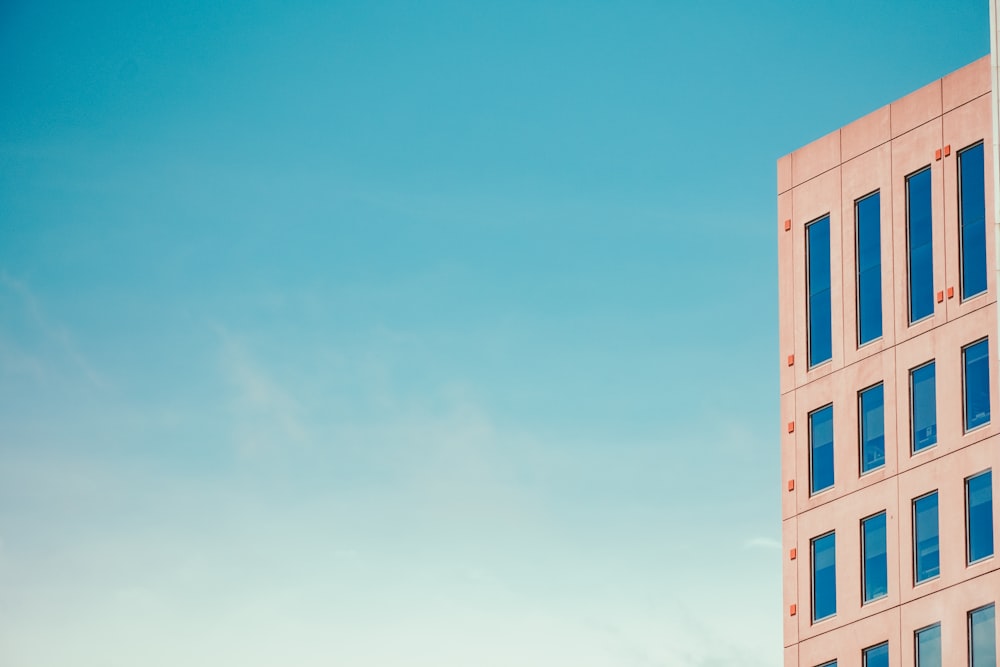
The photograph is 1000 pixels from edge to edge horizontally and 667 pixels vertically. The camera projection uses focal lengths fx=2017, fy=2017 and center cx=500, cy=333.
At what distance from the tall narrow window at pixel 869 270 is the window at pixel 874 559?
564cm

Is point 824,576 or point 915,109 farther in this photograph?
point 824,576

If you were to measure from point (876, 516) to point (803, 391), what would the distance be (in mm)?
5457

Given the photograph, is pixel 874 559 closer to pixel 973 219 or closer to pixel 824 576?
pixel 824 576

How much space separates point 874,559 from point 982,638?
4.74 metres

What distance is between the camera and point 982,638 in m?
55.8

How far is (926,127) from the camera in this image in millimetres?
60344

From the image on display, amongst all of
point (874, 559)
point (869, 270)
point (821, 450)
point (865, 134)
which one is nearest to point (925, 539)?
point (874, 559)

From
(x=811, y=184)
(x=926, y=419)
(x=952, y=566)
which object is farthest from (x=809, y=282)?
(x=952, y=566)

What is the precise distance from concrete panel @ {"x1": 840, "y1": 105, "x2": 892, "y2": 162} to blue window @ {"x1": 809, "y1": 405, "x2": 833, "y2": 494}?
8.05 meters

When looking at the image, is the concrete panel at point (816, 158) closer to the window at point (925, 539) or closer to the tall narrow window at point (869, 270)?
the tall narrow window at point (869, 270)

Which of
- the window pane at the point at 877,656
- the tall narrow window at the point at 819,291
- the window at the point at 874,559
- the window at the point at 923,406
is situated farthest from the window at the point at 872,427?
the window pane at the point at 877,656

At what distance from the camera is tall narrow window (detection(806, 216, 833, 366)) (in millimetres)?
63125

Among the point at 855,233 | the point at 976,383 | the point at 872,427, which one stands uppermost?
the point at 855,233

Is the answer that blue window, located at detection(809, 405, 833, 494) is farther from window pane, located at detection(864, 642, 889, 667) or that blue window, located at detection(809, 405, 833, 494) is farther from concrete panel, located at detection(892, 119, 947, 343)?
window pane, located at detection(864, 642, 889, 667)
